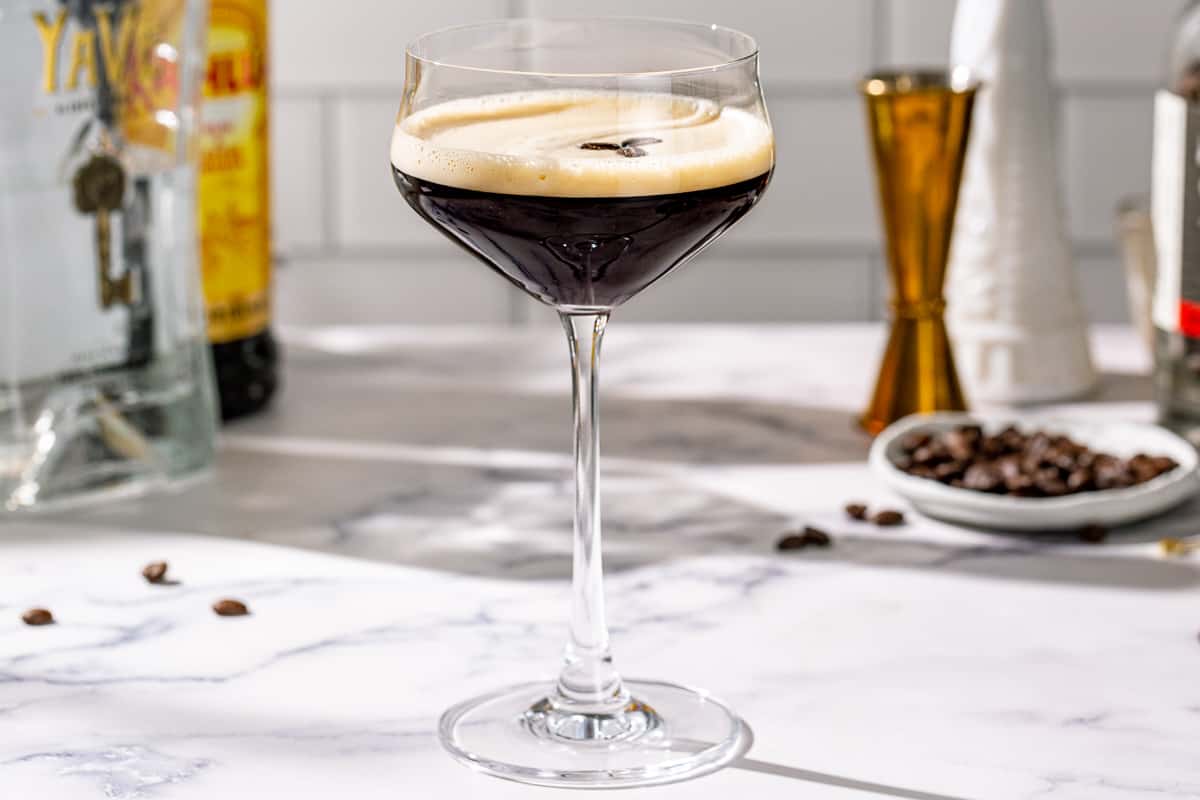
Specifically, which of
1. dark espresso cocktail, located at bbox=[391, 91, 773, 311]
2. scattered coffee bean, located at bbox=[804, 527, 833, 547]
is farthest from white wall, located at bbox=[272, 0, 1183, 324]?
dark espresso cocktail, located at bbox=[391, 91, 773, 311]

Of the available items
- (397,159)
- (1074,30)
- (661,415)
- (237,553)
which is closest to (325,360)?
(661,415)

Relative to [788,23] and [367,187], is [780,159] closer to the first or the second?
[788,23]

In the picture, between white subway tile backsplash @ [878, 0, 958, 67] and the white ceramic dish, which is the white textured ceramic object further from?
white subway tile backsplash @ [878, 0, 958, 67]

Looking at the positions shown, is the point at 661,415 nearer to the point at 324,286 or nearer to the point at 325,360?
the point at 325,360

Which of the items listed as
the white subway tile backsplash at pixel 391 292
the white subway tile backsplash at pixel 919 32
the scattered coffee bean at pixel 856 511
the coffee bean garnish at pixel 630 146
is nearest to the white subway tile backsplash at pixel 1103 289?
the white subway tile backsplash at pixel 919 32

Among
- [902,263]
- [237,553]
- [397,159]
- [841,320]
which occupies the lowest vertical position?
[841,320]

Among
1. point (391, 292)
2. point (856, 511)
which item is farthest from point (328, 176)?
point (856, 511)
